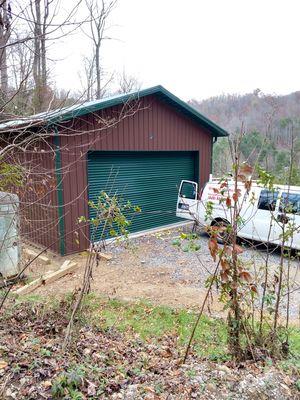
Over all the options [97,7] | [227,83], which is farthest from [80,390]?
[227,83]

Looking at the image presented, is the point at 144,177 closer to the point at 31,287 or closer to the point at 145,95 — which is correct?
the point at 145,95

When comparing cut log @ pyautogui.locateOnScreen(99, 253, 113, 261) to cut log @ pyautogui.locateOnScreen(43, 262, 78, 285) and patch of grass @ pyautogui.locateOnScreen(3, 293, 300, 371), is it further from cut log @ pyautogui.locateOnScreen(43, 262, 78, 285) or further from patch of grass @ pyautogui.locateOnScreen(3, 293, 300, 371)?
patch of grass @ pyautogui.locateOnScreen(3, 293, 300, 371)

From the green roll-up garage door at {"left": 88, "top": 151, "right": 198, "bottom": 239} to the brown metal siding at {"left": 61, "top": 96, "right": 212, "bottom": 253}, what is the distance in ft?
1.01

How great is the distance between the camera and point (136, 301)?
5.22 meters

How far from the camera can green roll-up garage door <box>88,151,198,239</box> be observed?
343 inches

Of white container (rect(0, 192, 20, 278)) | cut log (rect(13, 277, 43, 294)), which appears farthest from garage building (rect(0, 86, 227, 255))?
cut log (rect(13, 277, 43, 294))

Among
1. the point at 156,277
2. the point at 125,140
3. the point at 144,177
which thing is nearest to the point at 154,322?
the point at 156,277

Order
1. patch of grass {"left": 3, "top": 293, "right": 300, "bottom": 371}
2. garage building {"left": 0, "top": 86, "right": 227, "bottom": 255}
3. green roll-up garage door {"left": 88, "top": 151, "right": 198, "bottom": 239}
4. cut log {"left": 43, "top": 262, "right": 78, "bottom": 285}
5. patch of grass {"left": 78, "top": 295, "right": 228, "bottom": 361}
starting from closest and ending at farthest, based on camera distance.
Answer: patch of grass {"left": 3, "top": 293, "right": 300, "bottom": 371} < patch of grass {"left": 78, "top": 295, "right": 228, "bottom": 361} < cut log {"left": 43, "top": 262, "right": 78, "bottom": 285} < garage building {"left": 0, "top": 86, "right": 227, "bottom": 255} < green roll-up garage door {"left": 88, "top": 151, "right": 198, "bottom": 239}

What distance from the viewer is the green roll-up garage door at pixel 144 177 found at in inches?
343

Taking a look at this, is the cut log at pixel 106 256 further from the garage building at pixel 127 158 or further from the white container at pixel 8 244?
the white container at pixel 8 244

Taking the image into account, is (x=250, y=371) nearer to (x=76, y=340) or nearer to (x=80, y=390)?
(x=80, y=390)

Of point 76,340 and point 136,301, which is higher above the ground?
point 76,340

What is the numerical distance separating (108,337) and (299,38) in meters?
11.6

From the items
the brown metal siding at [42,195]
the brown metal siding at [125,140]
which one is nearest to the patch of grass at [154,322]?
the brown metal siding at [125,140]
